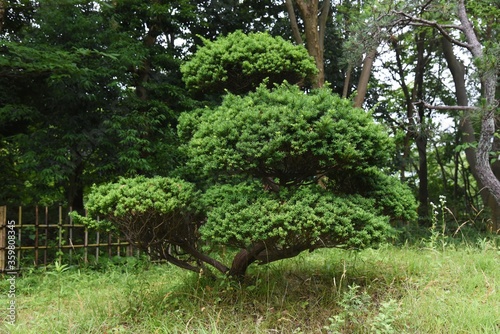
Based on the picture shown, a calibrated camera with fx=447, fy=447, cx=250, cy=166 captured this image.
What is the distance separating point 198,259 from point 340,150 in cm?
185

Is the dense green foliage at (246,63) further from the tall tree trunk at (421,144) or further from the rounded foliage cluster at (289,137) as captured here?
the tall tree trunk at (421,144)

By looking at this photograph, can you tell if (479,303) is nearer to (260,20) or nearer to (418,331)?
(418,331)

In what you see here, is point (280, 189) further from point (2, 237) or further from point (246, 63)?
point (2, 237)

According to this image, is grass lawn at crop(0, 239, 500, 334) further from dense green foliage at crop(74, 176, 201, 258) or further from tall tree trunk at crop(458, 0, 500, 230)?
tall tree trunk at crop(458, 0, 500, 230)

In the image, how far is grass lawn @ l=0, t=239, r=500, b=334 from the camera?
3.47m

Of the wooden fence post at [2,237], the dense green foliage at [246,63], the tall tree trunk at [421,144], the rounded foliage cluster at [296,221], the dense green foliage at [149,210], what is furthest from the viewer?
the tall tree trunk at [421,144]

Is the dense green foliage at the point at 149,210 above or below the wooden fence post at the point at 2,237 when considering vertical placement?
above

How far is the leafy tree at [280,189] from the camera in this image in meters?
3.52

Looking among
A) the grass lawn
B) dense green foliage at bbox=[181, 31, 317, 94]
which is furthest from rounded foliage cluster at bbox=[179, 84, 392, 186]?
A: the grass lawn

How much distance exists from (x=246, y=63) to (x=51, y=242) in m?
4.86

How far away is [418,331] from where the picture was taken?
335 centimetres

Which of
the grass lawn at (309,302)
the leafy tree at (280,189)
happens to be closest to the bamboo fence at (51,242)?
the grass lawn at (309,302)

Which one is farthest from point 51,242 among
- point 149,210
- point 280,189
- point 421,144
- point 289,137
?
point 421,144

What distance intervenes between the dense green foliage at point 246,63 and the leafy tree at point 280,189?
1.72ft
